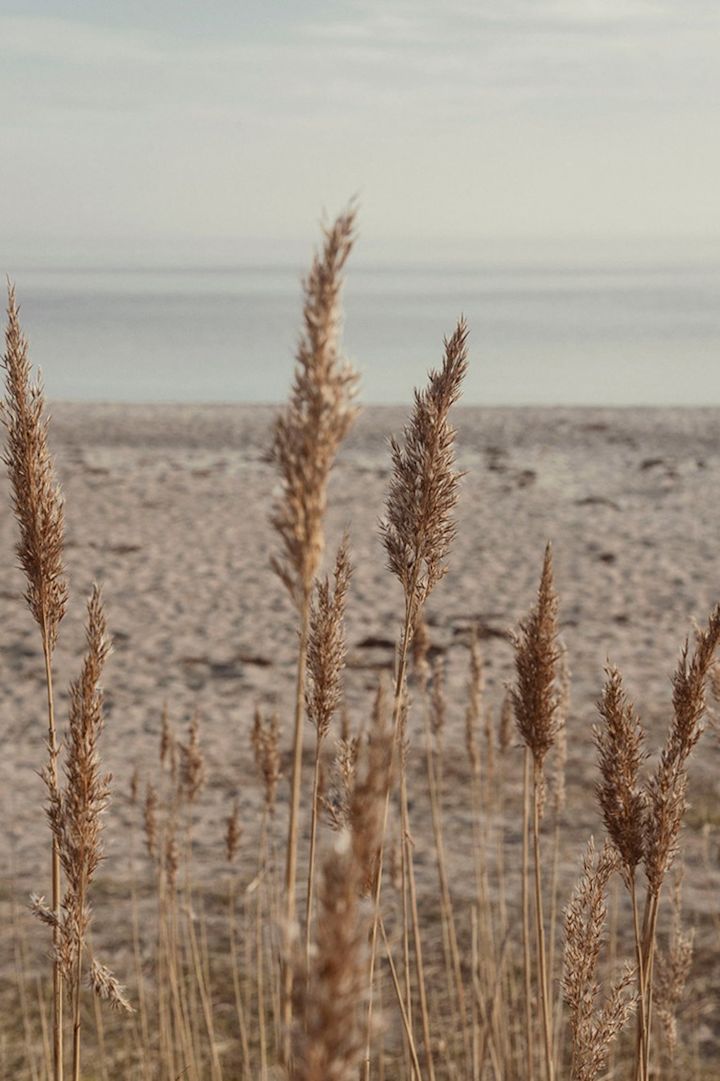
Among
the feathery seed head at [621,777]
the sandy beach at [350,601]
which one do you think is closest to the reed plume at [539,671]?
the feathery seed head at [621,777]

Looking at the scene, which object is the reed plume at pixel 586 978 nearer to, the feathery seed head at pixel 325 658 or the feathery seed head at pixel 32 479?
the feathery seed head at pixel 325 658

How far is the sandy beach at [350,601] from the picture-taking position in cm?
707

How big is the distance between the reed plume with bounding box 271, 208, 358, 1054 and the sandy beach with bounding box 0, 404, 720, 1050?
228 centimetres

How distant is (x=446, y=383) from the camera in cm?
167

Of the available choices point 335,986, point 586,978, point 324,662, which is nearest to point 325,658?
point 324,662

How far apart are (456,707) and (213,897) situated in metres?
2.89

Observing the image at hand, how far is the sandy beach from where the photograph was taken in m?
7.07

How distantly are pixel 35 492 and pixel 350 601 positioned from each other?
29.7 feet

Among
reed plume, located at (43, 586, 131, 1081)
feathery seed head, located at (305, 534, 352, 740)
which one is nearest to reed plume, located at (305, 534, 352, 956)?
feathery seed head, located at (305, 534, 352, 740)

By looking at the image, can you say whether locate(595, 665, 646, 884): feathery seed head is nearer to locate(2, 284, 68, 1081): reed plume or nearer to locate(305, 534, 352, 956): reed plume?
locate(305, 534, 352, 956): reed plume

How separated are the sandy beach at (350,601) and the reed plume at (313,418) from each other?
2280 mm

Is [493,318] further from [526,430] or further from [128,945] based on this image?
[128,945]

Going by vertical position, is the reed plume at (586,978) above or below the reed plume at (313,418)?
below

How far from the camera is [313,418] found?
1.07 metres
